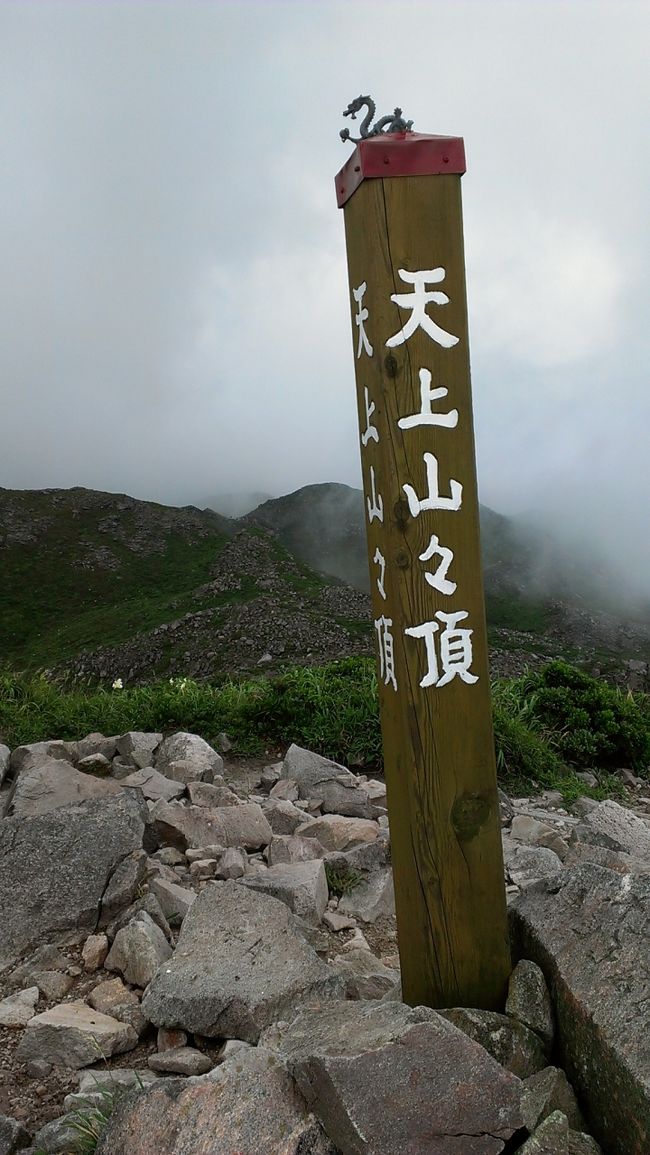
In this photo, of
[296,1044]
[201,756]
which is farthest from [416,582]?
[201,756]

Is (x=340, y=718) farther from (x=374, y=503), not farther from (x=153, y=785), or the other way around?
(x=374, y=503)

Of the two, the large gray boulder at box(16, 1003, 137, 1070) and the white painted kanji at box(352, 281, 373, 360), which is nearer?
the white painted kanji at box(352, 281, 373, 360)

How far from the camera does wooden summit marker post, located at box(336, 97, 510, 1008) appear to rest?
319 centimetres

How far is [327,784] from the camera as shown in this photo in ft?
23.3

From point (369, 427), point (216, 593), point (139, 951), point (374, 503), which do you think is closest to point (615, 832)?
point (139, 951)

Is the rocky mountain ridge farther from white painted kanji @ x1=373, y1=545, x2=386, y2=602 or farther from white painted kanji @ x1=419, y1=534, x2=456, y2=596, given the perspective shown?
white painted kanji @ x1=419, y1=534, x2=456, y2=596

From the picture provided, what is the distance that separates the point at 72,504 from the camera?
322ft

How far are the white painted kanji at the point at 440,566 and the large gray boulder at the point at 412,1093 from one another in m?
1.48

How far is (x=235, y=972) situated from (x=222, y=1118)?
109cm

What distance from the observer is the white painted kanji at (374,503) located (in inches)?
128

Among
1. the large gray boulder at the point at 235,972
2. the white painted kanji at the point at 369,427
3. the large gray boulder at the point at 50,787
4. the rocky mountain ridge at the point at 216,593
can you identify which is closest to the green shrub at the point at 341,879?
the large gray boulder at the point at 235,972

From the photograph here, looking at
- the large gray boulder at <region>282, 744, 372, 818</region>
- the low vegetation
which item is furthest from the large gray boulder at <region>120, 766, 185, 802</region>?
the low vegetation

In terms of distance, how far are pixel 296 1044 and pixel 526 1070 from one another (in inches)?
33.1

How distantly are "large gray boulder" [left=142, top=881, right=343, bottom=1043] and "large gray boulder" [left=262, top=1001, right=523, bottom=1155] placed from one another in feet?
2.83
